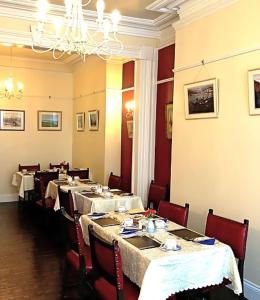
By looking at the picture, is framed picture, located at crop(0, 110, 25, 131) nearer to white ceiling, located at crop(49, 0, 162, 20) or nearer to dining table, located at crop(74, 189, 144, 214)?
dining table, located at crop(74, 189, 144, 214)

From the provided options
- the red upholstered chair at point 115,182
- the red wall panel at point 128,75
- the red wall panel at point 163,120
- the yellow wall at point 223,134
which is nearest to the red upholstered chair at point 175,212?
the yellow wall at point 223,134

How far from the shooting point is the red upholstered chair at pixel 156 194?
513cm

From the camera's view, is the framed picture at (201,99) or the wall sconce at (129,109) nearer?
the framed picture at (201,99)

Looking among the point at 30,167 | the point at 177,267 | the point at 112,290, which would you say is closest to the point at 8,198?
the point at 30,167

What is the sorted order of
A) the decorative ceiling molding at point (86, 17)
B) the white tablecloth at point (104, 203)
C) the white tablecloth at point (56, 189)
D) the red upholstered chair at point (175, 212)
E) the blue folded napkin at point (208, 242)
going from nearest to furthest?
the blue folded napkin at point (208, 242) < the red upholstered chair at point (175, 212) < the decorative ceiling molding at point (86, 17) < the white tablecloth at point (104, 203) < the white tablecloth at point (56, 189)

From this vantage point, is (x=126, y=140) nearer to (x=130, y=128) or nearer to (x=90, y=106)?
(x=130, y=128)

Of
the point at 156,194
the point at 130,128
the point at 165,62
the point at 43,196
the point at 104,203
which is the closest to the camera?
the point at 104,203

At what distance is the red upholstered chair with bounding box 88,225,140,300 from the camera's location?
8.15 feet

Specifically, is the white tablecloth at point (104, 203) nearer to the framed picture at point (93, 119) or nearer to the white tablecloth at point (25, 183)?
the white tablecloth at point (25, 183)

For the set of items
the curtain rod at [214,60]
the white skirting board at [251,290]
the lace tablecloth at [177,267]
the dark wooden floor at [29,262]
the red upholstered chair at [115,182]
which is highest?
the curtain rod at [214,60]

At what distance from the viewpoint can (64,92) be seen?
8930mm

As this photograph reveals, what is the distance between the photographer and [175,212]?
12.5 ft

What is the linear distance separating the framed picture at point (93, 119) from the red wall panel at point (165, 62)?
225cm

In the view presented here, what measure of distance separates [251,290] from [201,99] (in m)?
2.15
